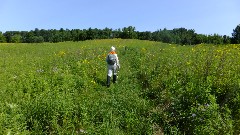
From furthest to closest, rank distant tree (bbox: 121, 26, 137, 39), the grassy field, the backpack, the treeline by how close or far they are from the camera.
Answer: distant tree (bbox: 121, 26, 137, 39)
the treeline
the backpack
the grassy field

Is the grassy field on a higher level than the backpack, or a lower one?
lower

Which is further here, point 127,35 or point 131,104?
point 127,35

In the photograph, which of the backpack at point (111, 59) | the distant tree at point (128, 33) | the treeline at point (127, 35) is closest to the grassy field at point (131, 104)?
the backpack at point (111, 59)

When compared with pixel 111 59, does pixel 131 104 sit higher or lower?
lower

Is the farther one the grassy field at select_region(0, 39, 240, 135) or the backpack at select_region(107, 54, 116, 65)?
the backpack at select_region(107, 54, 116, 65)

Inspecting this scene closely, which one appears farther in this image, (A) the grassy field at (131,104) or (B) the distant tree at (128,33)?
(B) the distant tree at (128,33)

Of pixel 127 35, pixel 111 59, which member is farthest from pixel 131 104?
pixel 127 35

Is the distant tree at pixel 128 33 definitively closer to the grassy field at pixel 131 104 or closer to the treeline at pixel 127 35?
the treeline at pixel 127 35

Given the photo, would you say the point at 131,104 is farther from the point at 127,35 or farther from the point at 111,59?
the point at 127,35

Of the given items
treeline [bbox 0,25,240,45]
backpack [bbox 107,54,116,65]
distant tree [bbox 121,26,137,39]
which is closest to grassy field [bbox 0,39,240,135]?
backpack [bbox 107,54,116,65]

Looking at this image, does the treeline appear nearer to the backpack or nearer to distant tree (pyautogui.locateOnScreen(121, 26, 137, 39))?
distant tree (pyautogui.locateOnScreen(121, 26, 137, 39))

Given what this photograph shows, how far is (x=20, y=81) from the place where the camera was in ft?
39.6

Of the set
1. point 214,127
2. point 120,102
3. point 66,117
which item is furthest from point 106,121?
point 214,127

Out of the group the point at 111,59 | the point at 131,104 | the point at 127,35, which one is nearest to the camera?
the point at 131,104
